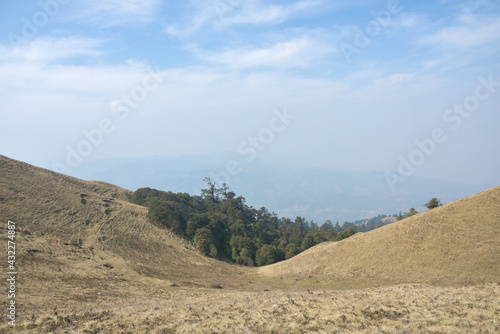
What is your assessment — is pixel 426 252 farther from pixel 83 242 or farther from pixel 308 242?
pixel 83 242

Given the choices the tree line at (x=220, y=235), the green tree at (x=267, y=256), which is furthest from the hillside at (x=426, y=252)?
the green tree at (x=267, y=256)

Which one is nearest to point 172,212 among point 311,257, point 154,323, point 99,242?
point 99,242

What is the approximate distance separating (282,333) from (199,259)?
3380 cm

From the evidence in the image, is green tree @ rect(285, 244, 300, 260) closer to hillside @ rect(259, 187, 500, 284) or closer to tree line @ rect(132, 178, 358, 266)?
tree line @ rect(132, 178, 358, 266)

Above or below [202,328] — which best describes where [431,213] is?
above

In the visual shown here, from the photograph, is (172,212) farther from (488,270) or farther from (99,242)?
(488,270)

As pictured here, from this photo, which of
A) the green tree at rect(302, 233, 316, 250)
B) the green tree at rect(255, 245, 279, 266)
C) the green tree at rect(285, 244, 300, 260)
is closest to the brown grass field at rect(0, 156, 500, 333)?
the green tree at rect(255, 245, 279, 266)

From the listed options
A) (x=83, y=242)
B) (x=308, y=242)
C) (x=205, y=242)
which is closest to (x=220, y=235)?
(x=205, y=242)

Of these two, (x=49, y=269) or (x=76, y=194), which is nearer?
(x=49, y=269)

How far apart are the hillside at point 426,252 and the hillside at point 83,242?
11.7 metres

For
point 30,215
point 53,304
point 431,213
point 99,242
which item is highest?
point 431,213

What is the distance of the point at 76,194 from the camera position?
50.7 m

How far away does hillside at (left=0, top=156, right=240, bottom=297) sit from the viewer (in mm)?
25875

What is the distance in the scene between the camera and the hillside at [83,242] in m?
25.9
